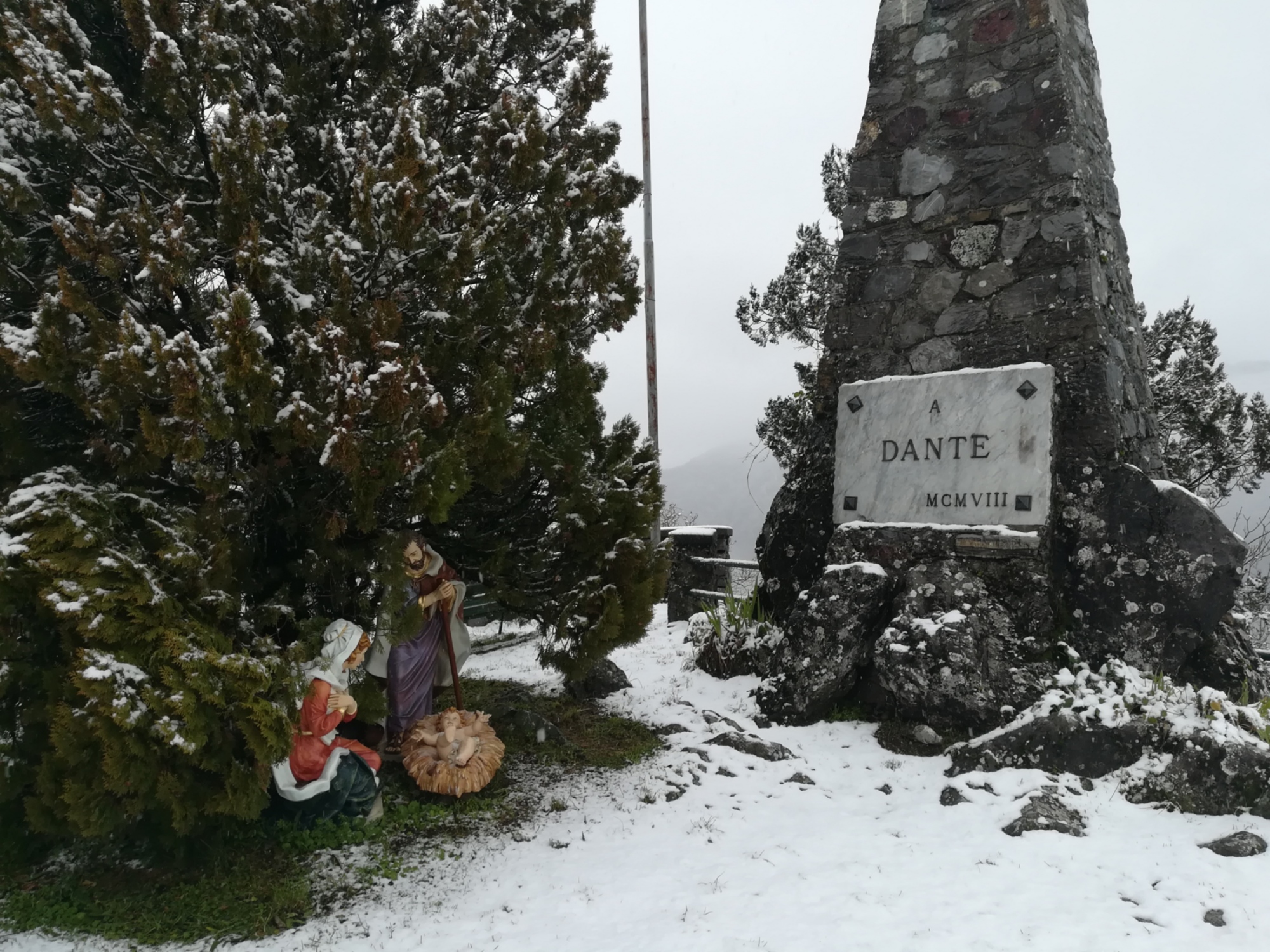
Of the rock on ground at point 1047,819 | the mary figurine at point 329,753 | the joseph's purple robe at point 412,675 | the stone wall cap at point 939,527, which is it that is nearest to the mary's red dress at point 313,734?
the mary figurine at point 329,753

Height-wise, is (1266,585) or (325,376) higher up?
(325,376)

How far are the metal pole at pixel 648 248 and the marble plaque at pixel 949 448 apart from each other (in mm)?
6624

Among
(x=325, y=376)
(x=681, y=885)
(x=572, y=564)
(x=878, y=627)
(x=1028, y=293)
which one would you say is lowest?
(x=681, y=885)

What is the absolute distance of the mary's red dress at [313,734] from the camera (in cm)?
340

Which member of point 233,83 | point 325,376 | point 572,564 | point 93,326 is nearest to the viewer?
point 93,326

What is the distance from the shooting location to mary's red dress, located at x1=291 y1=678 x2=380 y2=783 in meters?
3.40

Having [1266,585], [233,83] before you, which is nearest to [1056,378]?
[233,83]

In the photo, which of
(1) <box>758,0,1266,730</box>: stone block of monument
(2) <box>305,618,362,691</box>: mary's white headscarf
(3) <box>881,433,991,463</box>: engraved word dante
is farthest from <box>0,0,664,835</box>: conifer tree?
(3) <box>881,433,991,463</box>: engraved word dante

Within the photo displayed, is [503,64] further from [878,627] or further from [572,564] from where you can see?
[878,627]

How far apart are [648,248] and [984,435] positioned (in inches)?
333

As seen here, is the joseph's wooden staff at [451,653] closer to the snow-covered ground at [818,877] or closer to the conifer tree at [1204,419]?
the snow-covered ground at [818,877]

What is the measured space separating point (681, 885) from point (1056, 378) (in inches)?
143

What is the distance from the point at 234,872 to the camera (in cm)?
324

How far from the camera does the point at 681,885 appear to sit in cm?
323
